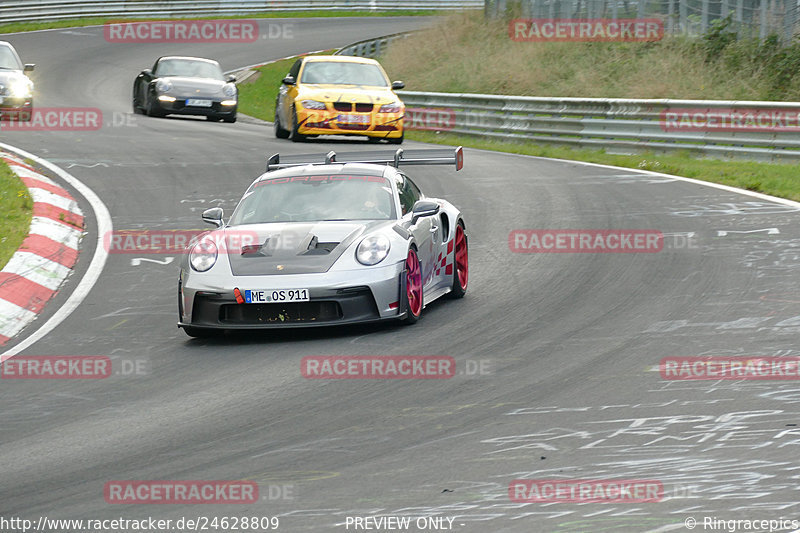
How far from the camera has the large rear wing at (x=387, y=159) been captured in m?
10.8

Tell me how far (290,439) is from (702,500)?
7.04 feet

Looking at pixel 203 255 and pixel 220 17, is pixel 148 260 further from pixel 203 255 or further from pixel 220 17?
pixel 220 17

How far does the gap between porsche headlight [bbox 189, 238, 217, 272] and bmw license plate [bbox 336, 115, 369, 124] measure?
42.9 feet

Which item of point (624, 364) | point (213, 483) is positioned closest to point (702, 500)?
point (213, 483)

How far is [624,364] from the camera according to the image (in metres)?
7.72

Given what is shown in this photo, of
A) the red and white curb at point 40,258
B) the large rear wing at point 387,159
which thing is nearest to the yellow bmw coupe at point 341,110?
the red and white curb at point 40,258

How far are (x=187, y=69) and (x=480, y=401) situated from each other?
69.6 feet

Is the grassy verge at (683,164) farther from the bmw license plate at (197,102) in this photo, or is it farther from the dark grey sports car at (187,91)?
the bmw license plate at (197,102)

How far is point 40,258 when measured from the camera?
11758mm

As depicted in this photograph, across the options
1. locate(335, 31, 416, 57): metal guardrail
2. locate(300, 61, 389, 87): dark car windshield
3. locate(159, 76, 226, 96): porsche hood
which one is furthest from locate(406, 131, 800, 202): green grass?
locate(335, 31, 416, 57): metal guardrail

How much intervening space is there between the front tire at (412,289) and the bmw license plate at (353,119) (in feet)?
43.0

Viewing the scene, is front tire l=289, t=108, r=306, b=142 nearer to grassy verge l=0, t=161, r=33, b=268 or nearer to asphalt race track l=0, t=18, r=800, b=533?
grassy verge l=0, t=161, r=33, b=268

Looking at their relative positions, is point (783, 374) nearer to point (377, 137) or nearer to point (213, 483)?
point (213, 483)

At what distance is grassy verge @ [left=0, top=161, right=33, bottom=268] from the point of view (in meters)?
11.9
